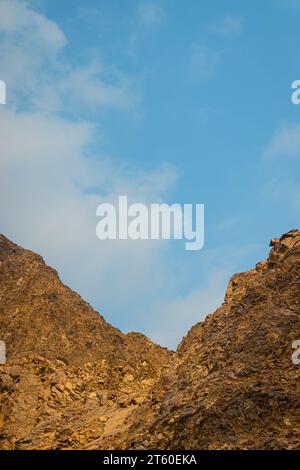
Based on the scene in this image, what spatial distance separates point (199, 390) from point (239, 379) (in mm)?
1870

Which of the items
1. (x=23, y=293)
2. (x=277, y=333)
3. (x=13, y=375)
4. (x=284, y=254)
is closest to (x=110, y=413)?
(x=13, y=375)

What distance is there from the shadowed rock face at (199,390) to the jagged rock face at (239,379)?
0.16ft

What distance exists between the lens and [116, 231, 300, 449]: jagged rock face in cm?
2477

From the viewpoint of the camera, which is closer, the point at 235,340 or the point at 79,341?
the point at 235,340

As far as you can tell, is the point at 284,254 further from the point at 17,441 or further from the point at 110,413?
the point at 17,441

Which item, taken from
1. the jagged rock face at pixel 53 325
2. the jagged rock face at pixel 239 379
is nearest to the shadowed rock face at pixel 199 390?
the jagged rock face at pixel 239 379

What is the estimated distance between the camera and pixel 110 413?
33.0 metres

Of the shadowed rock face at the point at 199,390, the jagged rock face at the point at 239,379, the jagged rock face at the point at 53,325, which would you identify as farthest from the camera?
the jagged rock face at the point at 53,325

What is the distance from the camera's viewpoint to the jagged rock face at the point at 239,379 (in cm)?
2477

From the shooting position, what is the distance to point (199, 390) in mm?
28078

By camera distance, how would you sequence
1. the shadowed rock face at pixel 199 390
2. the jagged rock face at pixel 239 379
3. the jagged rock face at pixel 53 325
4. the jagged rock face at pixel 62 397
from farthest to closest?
the jagged rock face at pixel 53 325, the jagged rock face at pixel 62 397, the shadowed rock face at pixel 199 390, the jagged rock face at pixel 239 379

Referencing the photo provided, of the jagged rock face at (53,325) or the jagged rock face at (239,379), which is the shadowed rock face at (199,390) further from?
the jagged rock face at (53,325)
